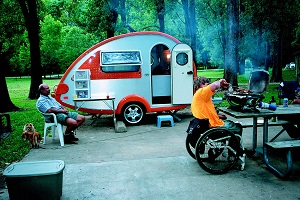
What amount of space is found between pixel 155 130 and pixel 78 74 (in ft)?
8.95

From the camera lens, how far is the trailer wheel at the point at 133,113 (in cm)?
905

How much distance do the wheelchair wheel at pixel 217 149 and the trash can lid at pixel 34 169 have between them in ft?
6.80

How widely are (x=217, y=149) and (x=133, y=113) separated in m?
4.42

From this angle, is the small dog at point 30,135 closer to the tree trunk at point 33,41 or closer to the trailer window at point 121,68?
A: the trailer window at point 121,68

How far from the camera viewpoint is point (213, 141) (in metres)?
4.74

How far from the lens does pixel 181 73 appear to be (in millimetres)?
9156

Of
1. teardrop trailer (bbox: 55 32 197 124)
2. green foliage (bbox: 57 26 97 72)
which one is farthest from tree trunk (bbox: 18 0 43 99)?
green foliage (bbox: 57 26 97 72)

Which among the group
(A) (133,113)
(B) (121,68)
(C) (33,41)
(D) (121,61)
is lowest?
(A) (133,113)

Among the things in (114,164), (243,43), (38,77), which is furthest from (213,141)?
(243,43)

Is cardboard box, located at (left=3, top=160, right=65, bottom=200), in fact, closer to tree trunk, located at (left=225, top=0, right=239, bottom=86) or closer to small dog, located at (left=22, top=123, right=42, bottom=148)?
small dog, located at (left=22, top=123, right=42, bottom=148)

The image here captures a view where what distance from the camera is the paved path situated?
4.16m

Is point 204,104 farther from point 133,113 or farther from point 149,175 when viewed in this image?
point 133,113

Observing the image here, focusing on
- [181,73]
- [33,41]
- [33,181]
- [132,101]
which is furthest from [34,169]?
[33,41]

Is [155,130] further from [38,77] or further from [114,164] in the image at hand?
[38,77]
